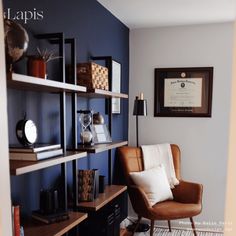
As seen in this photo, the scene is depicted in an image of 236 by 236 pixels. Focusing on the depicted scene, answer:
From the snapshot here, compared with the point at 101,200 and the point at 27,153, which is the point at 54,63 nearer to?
the point at 27,153

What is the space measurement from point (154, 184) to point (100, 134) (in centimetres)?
89

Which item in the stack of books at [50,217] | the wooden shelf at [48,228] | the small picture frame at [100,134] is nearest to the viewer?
the wooden shelf at [48,228]

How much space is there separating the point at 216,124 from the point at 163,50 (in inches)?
41.7

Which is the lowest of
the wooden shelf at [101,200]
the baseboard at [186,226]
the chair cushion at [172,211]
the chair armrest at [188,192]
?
the baseboard at [186,226]

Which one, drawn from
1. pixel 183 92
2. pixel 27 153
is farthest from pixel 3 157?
pixel 183 92

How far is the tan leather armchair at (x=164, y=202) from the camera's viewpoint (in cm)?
259

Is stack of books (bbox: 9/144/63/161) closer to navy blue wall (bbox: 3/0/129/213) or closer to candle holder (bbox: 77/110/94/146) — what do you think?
navy blue wall (bbox: 3/0/129/213)

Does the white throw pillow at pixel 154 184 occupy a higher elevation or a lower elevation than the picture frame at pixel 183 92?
lower

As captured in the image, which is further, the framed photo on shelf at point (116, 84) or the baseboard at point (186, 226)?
the baseboard at point (186, 226)

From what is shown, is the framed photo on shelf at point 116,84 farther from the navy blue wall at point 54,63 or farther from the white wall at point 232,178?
the white wall at point 232,178

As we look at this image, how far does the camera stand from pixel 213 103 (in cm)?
315

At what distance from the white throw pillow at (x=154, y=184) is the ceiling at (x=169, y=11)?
1.61m

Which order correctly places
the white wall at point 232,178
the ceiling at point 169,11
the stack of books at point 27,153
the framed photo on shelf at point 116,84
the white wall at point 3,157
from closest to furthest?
the white wall at point 232,178
the white wall at point 3,157
the stack of books at point 27,153
the ceiling at point 169,11
the framed photo on shelf at point 116,84

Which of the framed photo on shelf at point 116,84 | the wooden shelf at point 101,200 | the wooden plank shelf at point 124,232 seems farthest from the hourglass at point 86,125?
the wooden plank shelf at point 124,232
